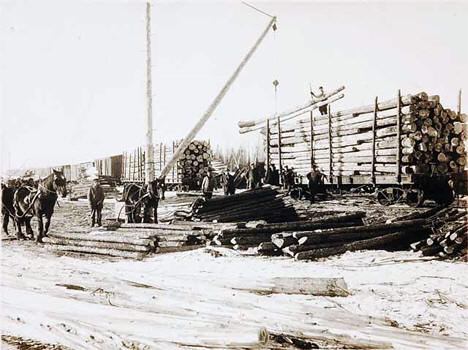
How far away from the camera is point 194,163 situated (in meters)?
5.20

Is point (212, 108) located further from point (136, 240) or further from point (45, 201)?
point (45, 201)

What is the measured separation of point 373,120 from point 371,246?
1397mm

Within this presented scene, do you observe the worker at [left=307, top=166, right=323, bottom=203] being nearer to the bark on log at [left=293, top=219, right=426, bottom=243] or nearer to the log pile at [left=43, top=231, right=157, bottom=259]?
the bark on log at [left=293, top=219, right=426, bottom=243]

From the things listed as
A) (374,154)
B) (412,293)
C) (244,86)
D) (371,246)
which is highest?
(244,86)

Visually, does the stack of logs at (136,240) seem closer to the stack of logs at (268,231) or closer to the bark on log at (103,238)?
the bark on log at (103,238)

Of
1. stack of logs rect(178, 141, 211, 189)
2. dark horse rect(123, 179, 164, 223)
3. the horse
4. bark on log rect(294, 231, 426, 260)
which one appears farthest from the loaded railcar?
the horse

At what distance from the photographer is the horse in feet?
14.7

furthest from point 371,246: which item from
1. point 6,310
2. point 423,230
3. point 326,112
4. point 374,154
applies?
point 6,310

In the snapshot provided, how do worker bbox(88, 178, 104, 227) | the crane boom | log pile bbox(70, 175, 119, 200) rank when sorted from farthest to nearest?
log pile bbox(70, 175, 119, 200) < worker bbox(88, 178, 104, 227) < the crane boom

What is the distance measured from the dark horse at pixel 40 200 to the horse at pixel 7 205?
0.16 feet

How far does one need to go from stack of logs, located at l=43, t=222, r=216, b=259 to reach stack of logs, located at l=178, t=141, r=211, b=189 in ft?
2.37

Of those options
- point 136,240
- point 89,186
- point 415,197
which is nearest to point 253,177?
point 136,240

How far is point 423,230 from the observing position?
3666 millimetres

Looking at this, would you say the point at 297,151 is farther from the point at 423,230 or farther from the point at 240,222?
the point at 423,230
